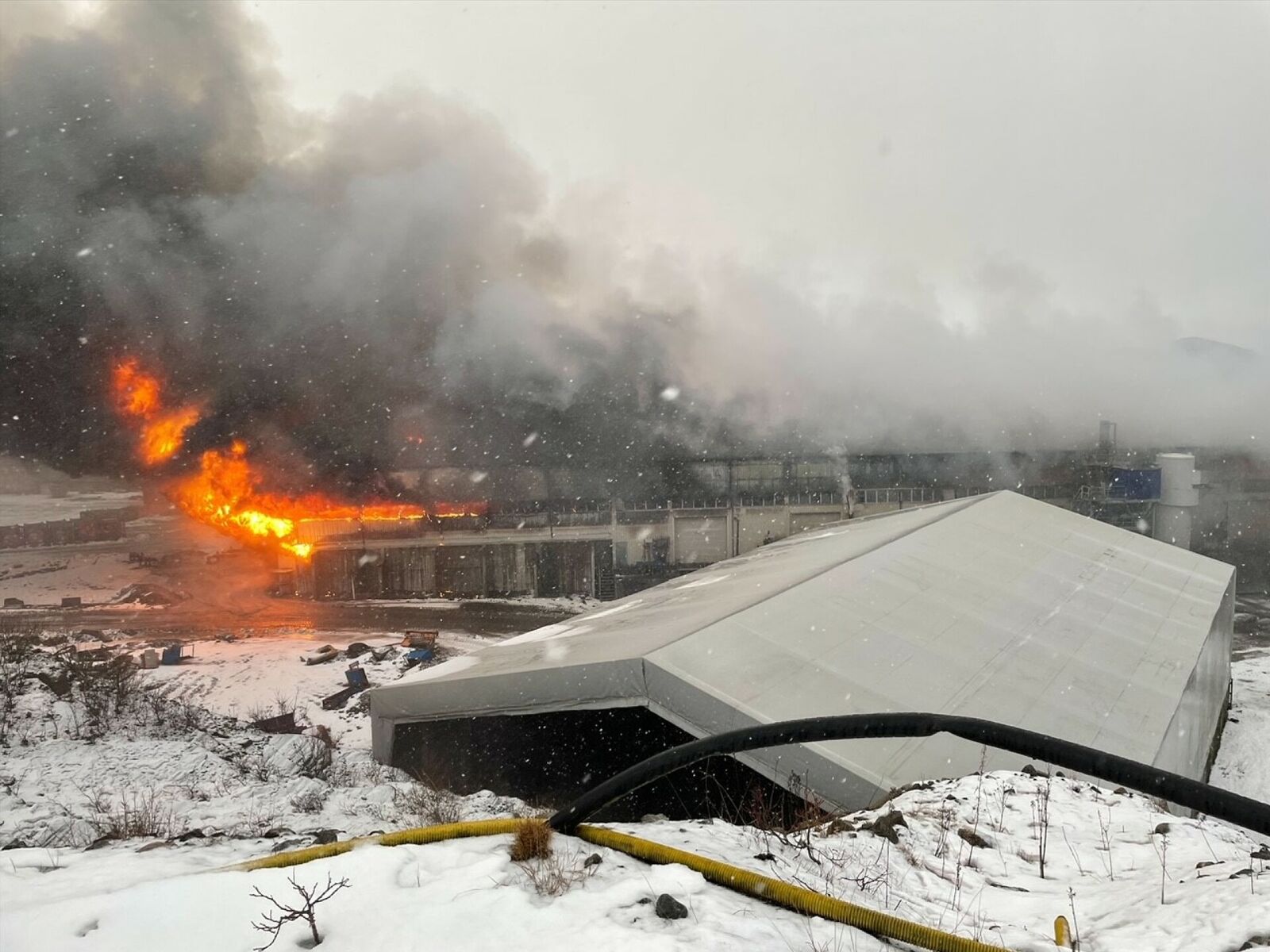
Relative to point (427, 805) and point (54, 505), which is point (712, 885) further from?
point (54, 505)

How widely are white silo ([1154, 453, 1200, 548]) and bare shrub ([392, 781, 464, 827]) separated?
1313 inches

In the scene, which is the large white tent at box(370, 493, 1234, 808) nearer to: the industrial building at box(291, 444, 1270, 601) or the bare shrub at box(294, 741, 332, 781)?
the bare shrub at box(294, 741, 332, 781)

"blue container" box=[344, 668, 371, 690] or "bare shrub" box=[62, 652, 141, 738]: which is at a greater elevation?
"bare shrub" box=[62, 652, 141, 738]

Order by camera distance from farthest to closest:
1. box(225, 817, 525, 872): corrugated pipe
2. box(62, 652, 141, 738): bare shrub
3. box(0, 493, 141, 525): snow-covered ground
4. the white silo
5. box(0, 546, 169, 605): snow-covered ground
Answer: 1. box(0, 493, 141, 525): snow-covered ground
2. the white silo
3. box(0, 546, 169, 605): snow-covered ground
4. box(62, 652, 141, 738): bare shrub
5. box(225, 817, 525, 872): corrugated pipe

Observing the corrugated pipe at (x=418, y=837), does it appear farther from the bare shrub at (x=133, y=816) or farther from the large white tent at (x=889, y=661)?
the large white tent at (x=889, y=661)

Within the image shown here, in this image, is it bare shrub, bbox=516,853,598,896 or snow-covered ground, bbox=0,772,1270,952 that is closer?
snow-covered ground, bbox=0,772,1270,952

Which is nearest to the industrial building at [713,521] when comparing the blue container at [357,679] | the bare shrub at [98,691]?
the blue container at [357,679]

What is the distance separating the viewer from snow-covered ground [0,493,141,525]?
139ft

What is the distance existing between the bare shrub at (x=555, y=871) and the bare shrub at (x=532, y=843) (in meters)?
0.01

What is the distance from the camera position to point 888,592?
1019cm

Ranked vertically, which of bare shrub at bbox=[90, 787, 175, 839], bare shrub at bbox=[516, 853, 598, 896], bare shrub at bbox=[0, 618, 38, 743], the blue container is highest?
bare shrub at bbox=[516, 853, 598, 896]

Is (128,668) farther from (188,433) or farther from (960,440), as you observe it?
(960,440)

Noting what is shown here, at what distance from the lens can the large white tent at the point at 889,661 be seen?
6723mm

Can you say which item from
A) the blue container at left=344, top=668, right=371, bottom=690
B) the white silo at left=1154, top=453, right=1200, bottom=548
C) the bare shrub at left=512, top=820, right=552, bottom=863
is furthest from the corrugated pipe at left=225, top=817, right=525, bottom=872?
the white silo at left=1154, top=453, right=1200, bottom=548
